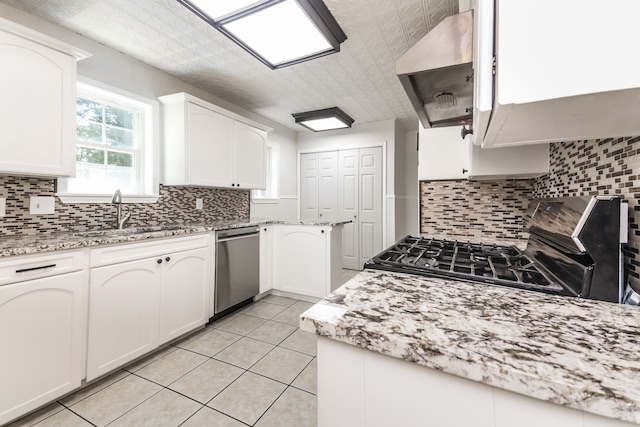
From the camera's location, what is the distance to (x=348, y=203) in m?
4.69

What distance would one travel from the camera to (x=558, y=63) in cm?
53

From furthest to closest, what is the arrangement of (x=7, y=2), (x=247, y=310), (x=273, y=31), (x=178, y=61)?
(x=247, y=310)
(x=178, y=61)
(x=273, y=31)
(x=7, y=2)

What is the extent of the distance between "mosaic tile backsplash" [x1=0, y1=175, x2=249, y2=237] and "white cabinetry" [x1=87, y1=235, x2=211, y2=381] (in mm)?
647

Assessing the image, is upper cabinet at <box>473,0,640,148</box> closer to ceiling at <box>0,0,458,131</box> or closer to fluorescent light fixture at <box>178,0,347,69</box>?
fluorescent light fixture at <box>178,0,347,69</box>

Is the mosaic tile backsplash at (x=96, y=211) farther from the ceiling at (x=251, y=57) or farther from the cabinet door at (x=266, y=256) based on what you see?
the ceiling at (x=251, y=57)

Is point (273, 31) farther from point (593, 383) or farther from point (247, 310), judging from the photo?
point (247, 310)

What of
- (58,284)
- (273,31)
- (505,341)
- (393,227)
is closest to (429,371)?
(505,341)

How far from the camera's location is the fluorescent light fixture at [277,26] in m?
1.66

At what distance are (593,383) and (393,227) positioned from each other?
404 cm

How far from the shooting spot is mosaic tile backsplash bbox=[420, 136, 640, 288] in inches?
31.5

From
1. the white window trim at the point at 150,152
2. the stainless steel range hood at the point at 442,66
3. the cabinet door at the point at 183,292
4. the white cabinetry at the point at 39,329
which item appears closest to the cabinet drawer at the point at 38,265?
the white cabinetry at the point at 39,329

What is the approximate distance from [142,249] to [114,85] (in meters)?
1.53

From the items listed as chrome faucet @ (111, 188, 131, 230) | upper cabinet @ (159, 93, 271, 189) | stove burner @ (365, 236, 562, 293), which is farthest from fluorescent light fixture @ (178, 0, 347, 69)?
stove burner @ (365, 236, 562, 293)

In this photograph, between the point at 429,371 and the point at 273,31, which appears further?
the point at 273,31
